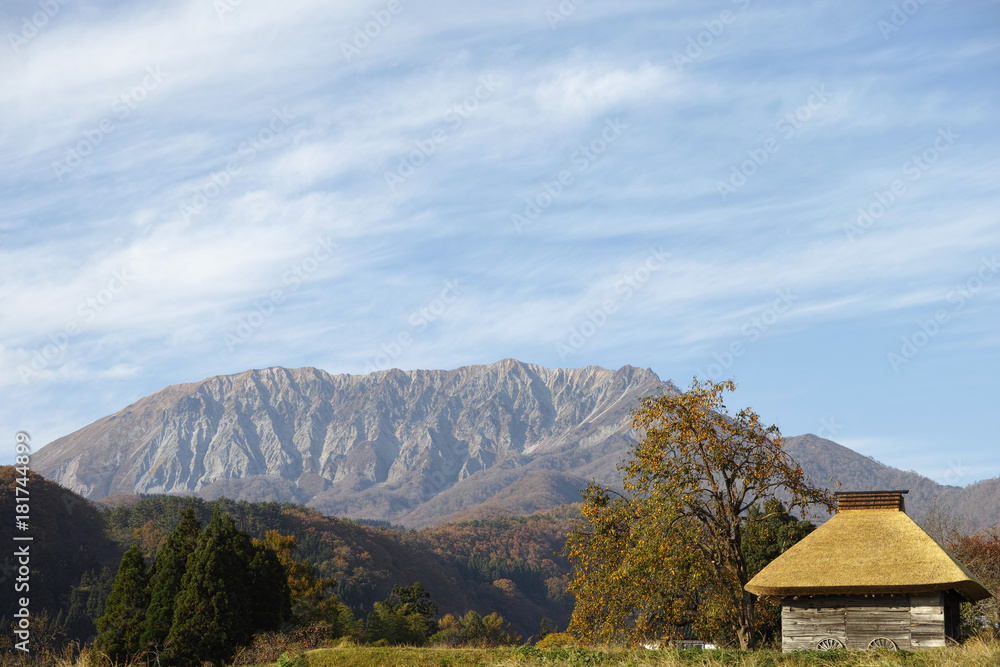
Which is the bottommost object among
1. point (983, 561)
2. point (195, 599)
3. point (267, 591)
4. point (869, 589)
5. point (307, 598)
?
point (307, 598)

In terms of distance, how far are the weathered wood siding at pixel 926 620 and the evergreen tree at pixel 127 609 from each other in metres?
27.9

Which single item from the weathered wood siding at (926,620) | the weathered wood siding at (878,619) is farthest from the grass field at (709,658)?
the weathered wood siding at (878,619)

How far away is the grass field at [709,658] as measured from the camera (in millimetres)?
15548

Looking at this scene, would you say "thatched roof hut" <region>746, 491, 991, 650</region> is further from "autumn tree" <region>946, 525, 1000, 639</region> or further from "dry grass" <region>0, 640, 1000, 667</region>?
"autumn tree" <region>946, 525, 1000, 639</region>

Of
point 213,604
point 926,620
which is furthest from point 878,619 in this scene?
point 213,604

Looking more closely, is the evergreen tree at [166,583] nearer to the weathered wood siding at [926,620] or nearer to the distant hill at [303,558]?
the distant hill at [303,558]

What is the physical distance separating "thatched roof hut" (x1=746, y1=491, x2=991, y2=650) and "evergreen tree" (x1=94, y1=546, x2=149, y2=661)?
975 inches

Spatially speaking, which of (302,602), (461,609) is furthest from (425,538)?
(302,602)

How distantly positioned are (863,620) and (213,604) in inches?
963

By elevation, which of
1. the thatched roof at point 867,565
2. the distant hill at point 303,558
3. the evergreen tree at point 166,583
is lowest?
the distant hill at point 303,558

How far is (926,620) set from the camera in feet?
75.8

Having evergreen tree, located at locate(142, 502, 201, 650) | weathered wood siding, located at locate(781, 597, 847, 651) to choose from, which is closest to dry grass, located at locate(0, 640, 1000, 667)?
weathered wood siding, located at locate(781, 597, 847, 651)

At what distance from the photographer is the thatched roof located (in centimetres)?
2309

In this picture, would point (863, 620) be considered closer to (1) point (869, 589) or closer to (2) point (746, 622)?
(1) point (869, 589)
